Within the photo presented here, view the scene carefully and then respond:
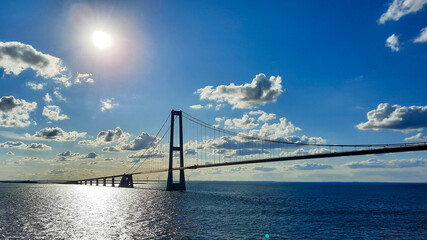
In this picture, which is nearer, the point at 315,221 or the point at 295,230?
the point at 295,230

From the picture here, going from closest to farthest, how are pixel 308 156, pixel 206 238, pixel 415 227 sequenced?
pixel 206 238 < pixel 415 227 < pixel 308 156

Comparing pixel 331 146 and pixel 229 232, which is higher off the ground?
pixel 331 146

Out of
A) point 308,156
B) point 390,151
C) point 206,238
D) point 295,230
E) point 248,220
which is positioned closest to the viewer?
point 206,238

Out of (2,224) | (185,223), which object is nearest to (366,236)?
(185,223)

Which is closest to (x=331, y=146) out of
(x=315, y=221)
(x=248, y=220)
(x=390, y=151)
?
(x=390, y=151)

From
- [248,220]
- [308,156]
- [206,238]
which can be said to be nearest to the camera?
[206,238]

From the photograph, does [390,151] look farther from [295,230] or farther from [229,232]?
[229,232]

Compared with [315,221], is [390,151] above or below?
above

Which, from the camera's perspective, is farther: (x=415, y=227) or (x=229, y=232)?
(x=415, y=227)

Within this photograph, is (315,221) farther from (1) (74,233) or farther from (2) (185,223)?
(1) (74,233)

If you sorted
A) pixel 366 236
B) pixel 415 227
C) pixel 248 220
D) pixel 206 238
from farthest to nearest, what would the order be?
pixel 248 220
pixel 415 227
pixel 366 236
pixel 206 238
